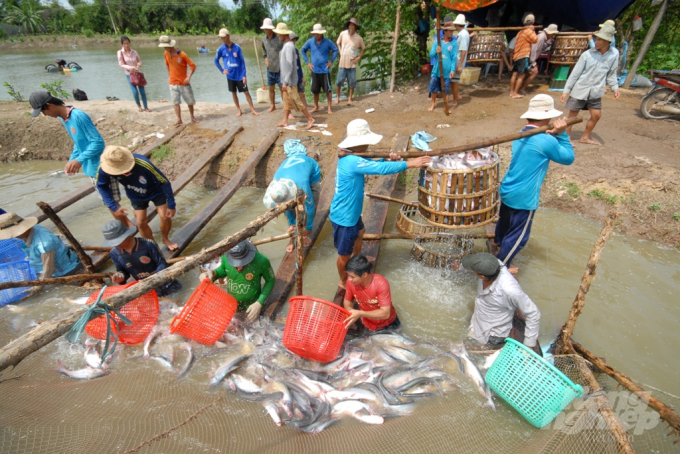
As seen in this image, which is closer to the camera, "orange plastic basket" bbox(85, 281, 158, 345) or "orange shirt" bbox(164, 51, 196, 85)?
"orange plastic basket" bbox(85, 281, 158, 345)

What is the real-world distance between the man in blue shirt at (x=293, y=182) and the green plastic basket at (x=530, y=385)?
2695 millimetres

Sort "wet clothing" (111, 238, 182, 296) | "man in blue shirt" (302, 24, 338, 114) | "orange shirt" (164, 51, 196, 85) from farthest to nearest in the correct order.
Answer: "man in blue shirt" (302, 24, 338, 114) < "orange shirt" (164, 51, 196, 85) < "wet clothing" (111, 238, 182, 296)

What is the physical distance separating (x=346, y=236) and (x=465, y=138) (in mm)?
4874

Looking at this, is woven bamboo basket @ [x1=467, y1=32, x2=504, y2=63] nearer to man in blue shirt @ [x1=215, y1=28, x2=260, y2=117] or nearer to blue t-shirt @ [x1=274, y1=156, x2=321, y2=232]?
man in blue shirt @ [x1=215, y1=28, x2=260, y2=117]

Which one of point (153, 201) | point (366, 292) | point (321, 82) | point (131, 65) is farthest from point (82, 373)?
point (131, 65)

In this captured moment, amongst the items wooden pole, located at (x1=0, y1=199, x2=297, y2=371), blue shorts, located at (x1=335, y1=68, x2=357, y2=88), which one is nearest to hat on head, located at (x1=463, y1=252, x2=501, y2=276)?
wooden pole, located at (x1=0, y1=199, x2=297, y2=371)

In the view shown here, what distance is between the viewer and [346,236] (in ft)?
13.8

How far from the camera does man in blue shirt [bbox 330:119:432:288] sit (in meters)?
3.65

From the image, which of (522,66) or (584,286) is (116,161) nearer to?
(584,286)

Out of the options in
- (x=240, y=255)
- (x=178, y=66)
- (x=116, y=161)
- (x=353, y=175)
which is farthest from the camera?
(x=178, y=66)

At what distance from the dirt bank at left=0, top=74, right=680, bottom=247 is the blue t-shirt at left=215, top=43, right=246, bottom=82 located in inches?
44.0

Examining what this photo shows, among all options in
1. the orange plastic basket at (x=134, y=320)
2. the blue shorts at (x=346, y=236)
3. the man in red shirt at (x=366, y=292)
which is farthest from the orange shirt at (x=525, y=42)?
the orange plastic basket at (x=134, y=320)

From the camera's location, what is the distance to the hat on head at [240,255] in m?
3.64

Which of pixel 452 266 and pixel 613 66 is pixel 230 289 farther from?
pixel 613 66
